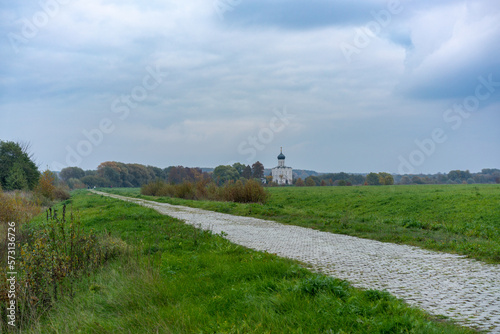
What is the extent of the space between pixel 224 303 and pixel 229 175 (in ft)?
277

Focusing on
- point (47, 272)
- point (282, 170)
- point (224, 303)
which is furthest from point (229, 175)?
point (224, 303)

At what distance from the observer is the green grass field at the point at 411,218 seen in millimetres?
11172

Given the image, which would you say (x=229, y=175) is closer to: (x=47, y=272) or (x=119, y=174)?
(x=119, y=174)

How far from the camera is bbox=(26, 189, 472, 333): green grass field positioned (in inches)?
180

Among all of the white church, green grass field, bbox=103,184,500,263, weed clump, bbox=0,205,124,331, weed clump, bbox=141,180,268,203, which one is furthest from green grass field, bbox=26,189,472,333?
the white church

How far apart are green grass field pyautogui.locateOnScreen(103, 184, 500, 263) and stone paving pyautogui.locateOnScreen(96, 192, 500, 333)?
0.98m

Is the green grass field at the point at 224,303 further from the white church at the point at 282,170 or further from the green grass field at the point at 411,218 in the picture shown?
the white church at the point at 282,170

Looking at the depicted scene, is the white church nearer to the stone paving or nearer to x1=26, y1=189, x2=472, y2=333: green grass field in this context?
the stone paving

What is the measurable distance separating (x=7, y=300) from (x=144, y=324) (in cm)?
342

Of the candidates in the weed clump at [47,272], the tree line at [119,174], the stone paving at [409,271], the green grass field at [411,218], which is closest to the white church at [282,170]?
the tree line at [119,174]

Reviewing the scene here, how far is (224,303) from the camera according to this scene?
18.3ft

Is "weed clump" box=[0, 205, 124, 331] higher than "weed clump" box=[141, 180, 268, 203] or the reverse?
the reverse

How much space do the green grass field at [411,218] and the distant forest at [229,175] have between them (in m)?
62.9

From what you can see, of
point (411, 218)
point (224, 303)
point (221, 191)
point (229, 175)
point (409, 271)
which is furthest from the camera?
point (229, 175)
